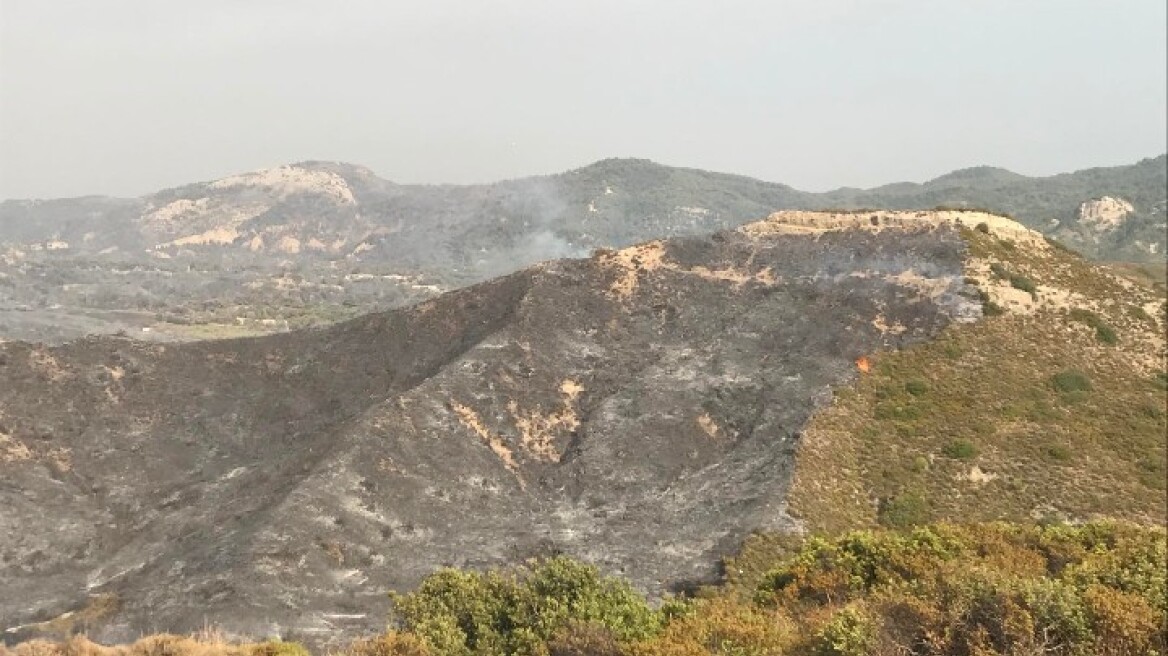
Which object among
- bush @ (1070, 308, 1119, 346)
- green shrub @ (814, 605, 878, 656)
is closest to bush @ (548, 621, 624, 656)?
green shrub @ (814, 605, 878, 656)

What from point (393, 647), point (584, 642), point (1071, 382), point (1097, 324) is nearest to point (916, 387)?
point (1071, 382)

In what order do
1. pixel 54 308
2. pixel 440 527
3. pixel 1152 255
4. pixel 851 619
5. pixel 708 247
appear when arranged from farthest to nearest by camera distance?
pixel 1152 255, pixel 54 308, pixel 708 247, pixel 440 527, pixel 851 619

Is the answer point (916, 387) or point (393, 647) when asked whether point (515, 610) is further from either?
point (916, 387)

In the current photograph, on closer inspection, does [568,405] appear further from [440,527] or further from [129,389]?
[129,389]

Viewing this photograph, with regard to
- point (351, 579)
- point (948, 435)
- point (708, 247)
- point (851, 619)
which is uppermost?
point (708, 247)

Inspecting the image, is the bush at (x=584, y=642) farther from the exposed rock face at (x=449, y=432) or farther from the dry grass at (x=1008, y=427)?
the dry grass at (x=1008, y=427)

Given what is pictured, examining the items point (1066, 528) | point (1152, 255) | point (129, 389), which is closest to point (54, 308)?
point (129, 389)

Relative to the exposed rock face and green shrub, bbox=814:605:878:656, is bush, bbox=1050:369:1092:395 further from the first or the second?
green shrub, bbox=814:605:878:656
